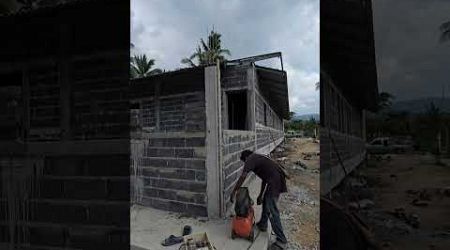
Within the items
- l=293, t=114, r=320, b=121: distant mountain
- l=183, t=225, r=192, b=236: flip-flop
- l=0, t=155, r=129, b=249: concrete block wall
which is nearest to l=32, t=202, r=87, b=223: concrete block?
l=0, t=155, r=129, b=249: concrete block wall

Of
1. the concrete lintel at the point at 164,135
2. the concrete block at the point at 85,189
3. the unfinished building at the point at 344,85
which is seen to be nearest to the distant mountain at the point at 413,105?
the unfinished building at the point at 344,85

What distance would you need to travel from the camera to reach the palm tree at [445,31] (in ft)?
7.45

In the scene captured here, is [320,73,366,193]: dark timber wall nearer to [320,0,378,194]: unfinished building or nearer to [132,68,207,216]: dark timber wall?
[320,0,378,194]: unfinished building

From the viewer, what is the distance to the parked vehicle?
7.80 feet

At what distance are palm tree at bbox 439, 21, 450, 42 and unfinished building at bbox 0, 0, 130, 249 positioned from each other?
1833mm

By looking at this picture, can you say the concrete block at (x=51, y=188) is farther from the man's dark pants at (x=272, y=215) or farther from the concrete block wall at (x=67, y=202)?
the man's dark pants at (x=272, y=215)

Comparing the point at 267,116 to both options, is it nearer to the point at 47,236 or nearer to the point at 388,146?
the point at 388,146

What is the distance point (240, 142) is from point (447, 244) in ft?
3.54

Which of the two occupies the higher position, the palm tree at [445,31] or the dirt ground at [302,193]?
the palm tree at [445,31]

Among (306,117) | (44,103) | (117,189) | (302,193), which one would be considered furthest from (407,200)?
(44,103)

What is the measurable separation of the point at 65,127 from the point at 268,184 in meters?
1.84

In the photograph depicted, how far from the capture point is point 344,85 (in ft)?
7.99

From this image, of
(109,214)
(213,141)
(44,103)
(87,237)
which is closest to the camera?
(213,141)

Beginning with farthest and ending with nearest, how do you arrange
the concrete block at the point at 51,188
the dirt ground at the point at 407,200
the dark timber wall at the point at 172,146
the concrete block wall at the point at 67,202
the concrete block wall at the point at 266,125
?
the concrete block at the point at 51,188 < the concrete block wall at the point at 67,202 < the dark timber wall at the point at 172,146 < the concrete block wall at the point at 266,125 < the dirt ground at the point at 407,200
